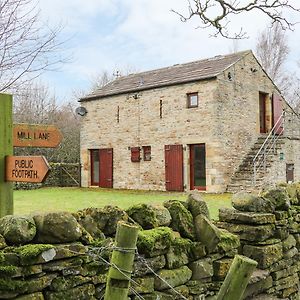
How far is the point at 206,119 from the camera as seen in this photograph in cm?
1770

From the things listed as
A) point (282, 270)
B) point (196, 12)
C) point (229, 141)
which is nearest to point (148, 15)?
point (196, 12)

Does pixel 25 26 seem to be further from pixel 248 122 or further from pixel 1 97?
pixel 248 122

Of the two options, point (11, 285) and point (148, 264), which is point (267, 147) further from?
point (11, 285)

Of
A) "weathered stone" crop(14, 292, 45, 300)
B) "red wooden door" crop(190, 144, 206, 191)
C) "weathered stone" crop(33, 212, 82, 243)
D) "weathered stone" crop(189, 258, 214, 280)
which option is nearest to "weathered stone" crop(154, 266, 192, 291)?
"weathered stone" crop(189, 258, 214, 280)

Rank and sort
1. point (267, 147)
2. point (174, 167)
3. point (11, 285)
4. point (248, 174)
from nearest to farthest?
point (11, 285) < point (248, 174) < point (174, 167) < point (267, 147)

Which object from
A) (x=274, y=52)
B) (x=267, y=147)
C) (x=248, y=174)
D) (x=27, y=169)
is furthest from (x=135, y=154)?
(x=274, y=52)

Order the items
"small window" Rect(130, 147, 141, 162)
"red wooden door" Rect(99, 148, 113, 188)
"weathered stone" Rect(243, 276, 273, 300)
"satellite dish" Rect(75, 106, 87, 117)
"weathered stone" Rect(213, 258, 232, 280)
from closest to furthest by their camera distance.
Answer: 1. "weathered stone" Rect(213, 258, 232, 280)
2. "weathered stone" Rect(243, 276, 273, 300)
3. "small window" Rect(130, 147, 141, 162)
4. "red wooden door" Rect(99, 148, 113, 188)
5. "satellite dish" Rect(75, 106, 87, 117)

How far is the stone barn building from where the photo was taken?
1761cm

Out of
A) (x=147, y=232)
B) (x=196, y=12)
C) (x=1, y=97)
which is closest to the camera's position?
(x=1, y=97)

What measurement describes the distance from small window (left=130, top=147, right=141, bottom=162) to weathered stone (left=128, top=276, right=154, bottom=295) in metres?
16.3

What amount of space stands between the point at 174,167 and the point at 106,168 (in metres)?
4.49

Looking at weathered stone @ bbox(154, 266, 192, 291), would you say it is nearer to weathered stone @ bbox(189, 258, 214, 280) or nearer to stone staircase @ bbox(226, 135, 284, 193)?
weathered stone @ bbox(189, 258, 214, 280)

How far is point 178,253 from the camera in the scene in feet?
13.8

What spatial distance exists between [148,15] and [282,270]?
9530mm
